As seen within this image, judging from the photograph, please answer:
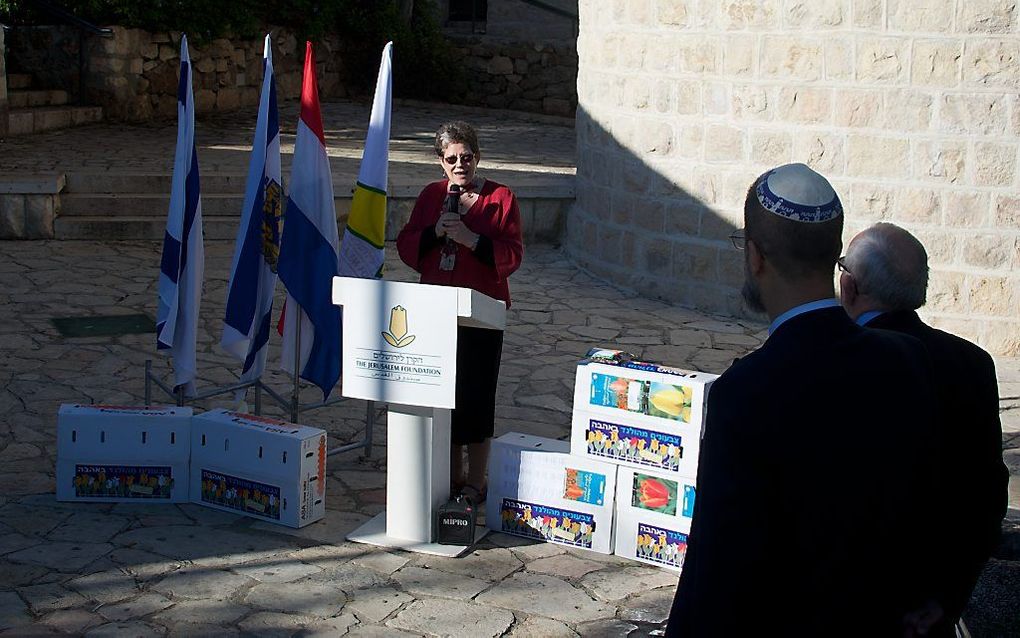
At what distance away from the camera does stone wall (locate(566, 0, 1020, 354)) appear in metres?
8.65

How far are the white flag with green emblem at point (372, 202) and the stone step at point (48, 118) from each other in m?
9.33

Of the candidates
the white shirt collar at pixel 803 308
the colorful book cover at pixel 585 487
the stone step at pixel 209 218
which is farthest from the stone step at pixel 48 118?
the white shirt collar at pixel 803 308

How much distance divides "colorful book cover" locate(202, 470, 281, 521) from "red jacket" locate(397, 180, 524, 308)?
118cm

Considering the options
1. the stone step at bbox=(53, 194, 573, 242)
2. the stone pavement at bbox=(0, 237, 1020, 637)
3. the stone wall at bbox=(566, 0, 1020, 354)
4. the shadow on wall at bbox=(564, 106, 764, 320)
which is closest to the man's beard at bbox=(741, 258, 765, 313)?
the stone pavement at bbox=(0, 237, 1020, 637)

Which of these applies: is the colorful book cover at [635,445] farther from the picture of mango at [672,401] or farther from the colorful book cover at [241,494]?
the colorful book cover at [241,494]

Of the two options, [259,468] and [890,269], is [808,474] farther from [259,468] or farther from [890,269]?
[259,468]

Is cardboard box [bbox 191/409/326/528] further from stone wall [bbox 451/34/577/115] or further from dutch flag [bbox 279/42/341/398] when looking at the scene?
stone wall [bbox 451/34/577/115]

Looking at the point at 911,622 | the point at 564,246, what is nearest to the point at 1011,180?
the point at 564,246

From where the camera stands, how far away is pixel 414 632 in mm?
4590

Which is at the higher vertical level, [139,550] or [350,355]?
[350,355]

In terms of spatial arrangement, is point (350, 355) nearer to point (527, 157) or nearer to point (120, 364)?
point (120, 364)

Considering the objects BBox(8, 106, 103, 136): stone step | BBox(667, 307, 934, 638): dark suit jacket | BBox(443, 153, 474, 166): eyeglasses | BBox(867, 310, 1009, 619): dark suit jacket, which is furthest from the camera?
BBox(8, 106, 103, 136): stone step

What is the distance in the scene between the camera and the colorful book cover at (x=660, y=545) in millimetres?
5230

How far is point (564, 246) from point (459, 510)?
22.2ft
